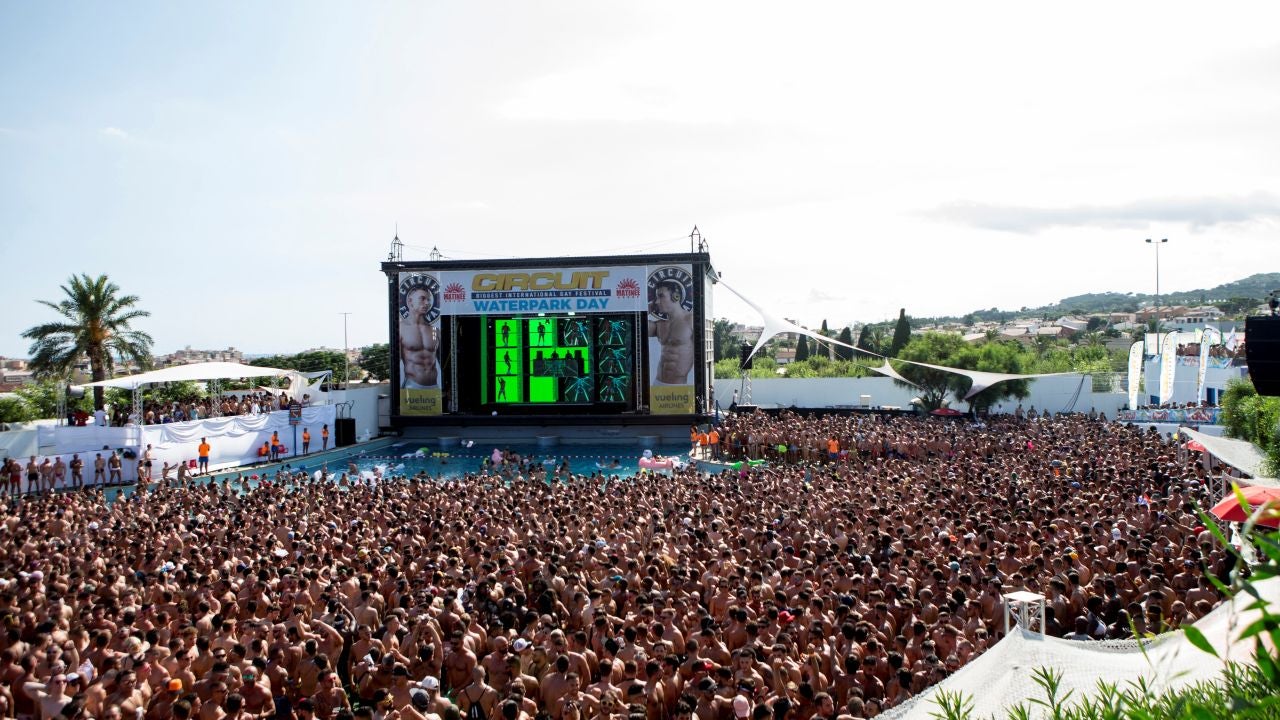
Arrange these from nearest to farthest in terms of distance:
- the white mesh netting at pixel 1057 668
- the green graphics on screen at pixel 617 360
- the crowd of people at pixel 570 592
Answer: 1. the white mesh netting at pixel 1057 668
2. the crowd of people at pixel 570 592
3. the green graphics on screen at pixel 617 360

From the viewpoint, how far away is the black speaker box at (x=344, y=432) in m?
30.9

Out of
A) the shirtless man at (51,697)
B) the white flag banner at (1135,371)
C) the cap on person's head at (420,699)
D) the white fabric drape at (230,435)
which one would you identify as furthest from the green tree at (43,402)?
the white flag banner at (1135,371)

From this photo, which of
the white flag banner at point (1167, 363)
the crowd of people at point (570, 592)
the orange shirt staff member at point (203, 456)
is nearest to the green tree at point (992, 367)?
the white flag banner at point (1167, 363)

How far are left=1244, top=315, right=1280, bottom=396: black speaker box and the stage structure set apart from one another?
2134 centimetres

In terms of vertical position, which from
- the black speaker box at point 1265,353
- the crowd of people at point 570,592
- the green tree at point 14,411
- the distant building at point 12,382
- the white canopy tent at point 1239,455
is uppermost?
the black speaker box at point 1265,353

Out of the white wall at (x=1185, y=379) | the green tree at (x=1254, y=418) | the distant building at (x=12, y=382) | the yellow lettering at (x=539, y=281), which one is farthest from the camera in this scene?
the distant building at (x=12, y=382)

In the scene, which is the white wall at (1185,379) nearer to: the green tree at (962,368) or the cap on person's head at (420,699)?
the green tree at (962,368)

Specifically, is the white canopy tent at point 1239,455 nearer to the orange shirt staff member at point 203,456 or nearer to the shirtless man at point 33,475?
the orange shirt staff member at point 203,456

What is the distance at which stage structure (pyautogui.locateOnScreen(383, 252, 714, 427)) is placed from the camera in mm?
29812

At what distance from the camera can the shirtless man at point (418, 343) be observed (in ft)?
101

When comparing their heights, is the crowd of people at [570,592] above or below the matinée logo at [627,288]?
below

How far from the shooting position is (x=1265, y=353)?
8.84 meters

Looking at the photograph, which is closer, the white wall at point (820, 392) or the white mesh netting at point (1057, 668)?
the white mesh netting at point (1057, 668)

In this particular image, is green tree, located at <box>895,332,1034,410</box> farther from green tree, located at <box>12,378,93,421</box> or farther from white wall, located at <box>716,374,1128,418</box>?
green tree, located at <box>12,378,93,421</box>
